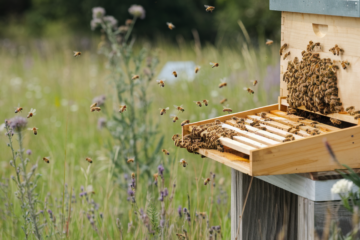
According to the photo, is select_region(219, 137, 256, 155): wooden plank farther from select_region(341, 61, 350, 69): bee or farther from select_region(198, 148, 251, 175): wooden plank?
select_region(341, 61, 350, 69): bee

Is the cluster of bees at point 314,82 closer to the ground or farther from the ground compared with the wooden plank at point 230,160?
farther from the ground

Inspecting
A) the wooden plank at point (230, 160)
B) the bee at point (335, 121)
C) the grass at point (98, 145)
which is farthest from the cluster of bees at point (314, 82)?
the grass at point (98, 145)

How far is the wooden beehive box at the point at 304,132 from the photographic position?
1971 mm

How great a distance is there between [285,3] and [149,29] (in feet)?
60.9

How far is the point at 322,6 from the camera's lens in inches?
89.7

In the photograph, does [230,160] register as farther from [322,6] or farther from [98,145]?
[98,145]

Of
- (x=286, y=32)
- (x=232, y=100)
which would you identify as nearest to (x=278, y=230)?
(x=286, y=32)

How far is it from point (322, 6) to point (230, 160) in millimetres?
940

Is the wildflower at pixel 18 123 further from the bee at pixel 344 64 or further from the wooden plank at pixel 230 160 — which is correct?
the bee at pixel 344 64

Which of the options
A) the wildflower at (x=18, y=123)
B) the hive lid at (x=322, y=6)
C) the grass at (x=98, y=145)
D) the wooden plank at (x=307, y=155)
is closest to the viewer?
the wooden plank at (x=307, y=155)

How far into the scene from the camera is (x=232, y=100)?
228 inches

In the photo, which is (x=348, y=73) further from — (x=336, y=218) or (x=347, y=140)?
(x=336, y=218)

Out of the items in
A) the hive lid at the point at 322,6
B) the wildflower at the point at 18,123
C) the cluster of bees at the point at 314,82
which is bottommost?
the wildflower at the point at 18,123

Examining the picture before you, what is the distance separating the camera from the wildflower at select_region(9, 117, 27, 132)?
2.55m
